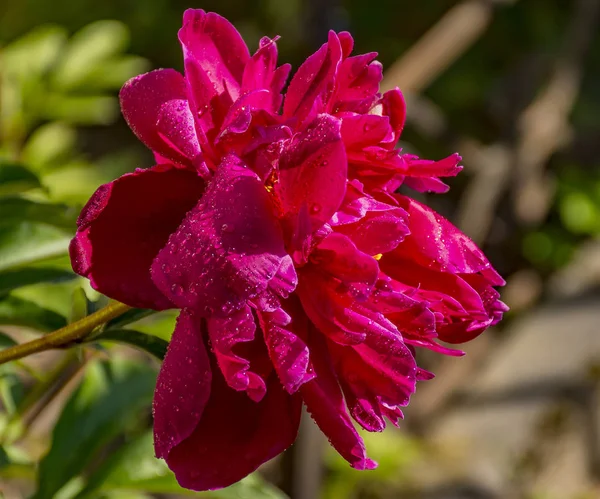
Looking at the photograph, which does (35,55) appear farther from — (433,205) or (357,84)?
(433,205)

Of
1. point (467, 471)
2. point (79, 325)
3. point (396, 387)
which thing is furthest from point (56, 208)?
point (467, 471)

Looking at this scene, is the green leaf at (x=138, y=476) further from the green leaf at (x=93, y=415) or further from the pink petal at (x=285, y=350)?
the pink petal at (x=285, y=350)

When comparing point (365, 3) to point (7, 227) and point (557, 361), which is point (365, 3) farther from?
point (7, 227)

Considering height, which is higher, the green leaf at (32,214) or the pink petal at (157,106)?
the pink petal at (157,106)

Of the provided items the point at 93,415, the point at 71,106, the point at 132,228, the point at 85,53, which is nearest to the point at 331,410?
the point at 132,228

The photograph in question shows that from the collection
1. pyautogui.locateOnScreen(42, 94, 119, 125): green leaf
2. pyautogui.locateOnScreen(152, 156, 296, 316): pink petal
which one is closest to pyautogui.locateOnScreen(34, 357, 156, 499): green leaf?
pyautogui.locateOnScreen(152, 156, 296, 316): pink petal

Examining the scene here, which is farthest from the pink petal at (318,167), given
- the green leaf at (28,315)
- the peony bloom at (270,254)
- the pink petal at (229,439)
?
the green leaf at (28,315)
